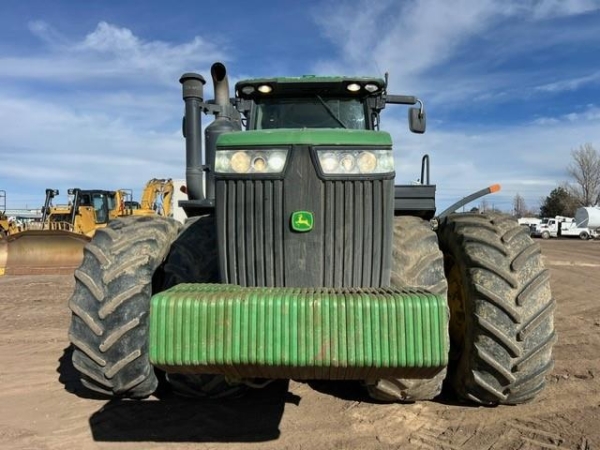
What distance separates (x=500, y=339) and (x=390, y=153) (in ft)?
4.93

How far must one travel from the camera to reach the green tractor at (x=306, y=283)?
8.59 ft

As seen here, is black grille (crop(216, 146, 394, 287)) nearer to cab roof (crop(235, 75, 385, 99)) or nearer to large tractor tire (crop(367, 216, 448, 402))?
large tractor tire (crop(367, 216, 448, 402))

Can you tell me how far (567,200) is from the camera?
67.7 meters

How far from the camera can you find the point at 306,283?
316 cm

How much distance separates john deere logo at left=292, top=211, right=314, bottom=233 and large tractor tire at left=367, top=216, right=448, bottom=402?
0.68 meters

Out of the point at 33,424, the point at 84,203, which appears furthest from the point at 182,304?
the point at 84,203

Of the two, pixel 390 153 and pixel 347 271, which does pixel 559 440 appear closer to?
pixel 347 271

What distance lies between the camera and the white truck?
142 feet

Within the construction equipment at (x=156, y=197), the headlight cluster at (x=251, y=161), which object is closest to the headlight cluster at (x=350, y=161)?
the headlight cluster at (x=251, y=161)

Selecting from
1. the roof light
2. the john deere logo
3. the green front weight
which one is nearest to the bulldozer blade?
the roof light

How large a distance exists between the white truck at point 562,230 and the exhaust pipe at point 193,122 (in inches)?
1743

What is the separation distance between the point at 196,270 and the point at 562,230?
46335mm

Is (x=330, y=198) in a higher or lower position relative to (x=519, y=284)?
higher

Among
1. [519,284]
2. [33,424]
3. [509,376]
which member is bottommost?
[33,424]
